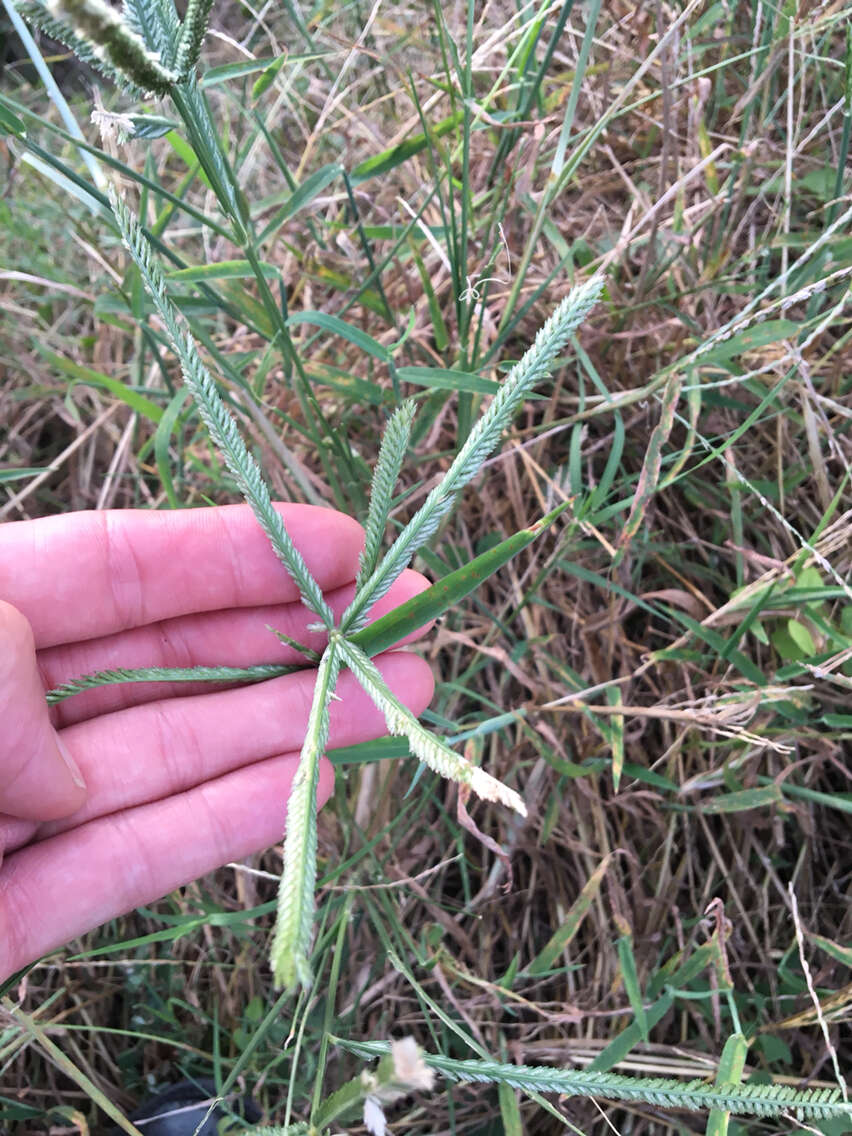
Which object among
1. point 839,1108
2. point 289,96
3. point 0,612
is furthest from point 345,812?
point 289,96

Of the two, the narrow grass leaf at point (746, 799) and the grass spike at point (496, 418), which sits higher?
the grass spike at point (496, 418)

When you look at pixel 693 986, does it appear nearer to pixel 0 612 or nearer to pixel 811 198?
pixel 0 612

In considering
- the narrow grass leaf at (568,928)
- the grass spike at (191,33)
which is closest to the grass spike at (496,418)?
the grass spike at (191,33)

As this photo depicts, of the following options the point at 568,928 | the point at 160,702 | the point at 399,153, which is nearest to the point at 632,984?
→ the point at 568,928

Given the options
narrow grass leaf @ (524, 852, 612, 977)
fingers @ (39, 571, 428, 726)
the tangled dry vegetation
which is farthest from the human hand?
narrow grass leaf @ (524, 852, 612, 977)

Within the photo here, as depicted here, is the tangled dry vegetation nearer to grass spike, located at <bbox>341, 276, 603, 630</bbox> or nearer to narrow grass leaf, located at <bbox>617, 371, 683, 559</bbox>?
narrow grass leaf, located at <bbox>617, 371, 683, 559</bbox>

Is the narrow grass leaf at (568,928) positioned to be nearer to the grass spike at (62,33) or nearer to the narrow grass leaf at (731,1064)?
the narrow grass leaf at (731,1064)
